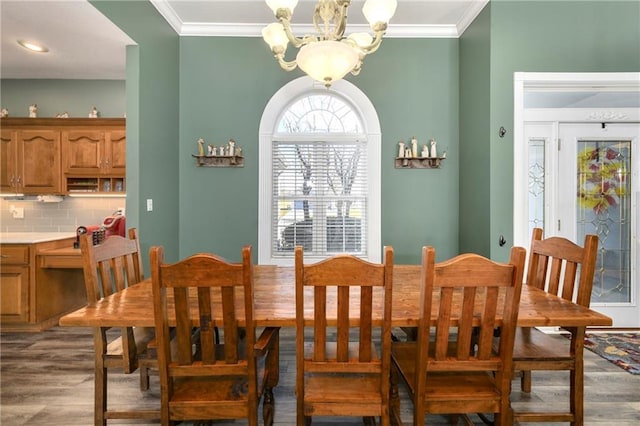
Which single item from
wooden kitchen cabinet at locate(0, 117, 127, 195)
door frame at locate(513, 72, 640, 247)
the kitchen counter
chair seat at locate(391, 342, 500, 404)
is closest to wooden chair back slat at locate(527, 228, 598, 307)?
chair seat at locate(391, 342, 500, 404)

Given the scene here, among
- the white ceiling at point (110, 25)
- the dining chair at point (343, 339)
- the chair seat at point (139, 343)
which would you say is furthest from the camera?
the white ceiling at point (110, 25)

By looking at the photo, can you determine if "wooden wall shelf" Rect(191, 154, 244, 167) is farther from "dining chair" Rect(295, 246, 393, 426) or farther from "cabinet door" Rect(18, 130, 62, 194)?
"dining chair" Rect(295, 246, 393, 426)

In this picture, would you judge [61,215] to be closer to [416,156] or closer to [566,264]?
[416,156]

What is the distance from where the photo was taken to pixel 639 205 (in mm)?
3295

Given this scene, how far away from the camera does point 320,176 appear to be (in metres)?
3.60

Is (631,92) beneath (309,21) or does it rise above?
beneath

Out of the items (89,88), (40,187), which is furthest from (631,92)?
(40,187)

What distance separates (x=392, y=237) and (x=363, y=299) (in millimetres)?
2341

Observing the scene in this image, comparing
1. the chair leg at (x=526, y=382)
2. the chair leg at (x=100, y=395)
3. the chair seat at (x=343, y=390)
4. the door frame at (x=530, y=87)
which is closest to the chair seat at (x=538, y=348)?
the chair leg at (x=526, y=382)

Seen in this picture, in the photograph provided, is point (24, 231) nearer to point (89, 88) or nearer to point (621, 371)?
point (89, 88)

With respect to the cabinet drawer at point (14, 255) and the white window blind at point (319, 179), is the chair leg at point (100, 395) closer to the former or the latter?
the white window blind at point (319, 179)

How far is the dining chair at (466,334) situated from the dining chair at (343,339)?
0.52 feet

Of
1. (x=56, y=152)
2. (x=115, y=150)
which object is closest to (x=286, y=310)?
(x=115, y=150)

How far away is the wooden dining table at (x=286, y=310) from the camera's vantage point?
147 cm
